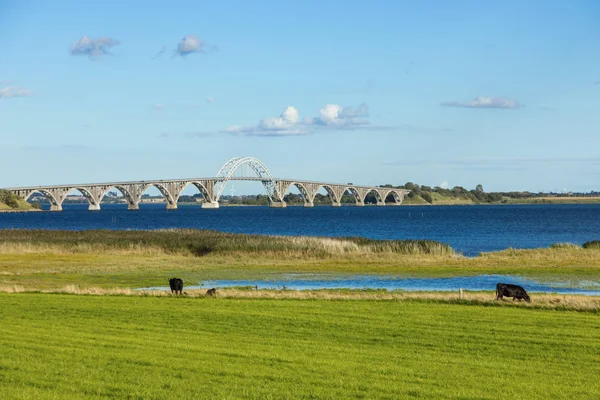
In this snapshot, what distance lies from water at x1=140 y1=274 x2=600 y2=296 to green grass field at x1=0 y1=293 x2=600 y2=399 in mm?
11812

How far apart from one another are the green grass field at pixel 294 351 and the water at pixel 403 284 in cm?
1181

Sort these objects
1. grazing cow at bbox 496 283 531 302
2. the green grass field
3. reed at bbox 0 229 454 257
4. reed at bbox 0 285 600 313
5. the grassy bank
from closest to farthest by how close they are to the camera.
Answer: the green grass field, reed at bbox 0 285 600 313, grazing cow at bbox 496 283 531 302, the grassy bank, reed at bbox 0 229 454 257

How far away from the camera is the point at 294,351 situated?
60.7 feet

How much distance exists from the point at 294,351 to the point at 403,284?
935 inches

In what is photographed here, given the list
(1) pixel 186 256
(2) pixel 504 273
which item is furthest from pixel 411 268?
(1) pixel 186 256

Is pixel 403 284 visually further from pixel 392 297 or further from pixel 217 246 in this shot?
pixel 217 246

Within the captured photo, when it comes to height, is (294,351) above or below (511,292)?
below

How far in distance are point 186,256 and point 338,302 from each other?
107ft

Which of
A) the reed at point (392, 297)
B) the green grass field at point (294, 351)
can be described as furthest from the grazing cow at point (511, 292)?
the green grass field at point (294, 351)

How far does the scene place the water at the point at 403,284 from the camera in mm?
39125

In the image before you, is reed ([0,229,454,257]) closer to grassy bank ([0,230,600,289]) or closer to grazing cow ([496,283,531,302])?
grassy bank ([0,230,600,289])

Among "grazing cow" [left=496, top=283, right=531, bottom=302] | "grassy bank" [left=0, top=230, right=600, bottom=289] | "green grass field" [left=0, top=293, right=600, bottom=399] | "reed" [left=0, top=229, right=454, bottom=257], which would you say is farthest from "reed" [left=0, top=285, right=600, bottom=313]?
"reed" [left=0, top=229, right=454, bottom=257]

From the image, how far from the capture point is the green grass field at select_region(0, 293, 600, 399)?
1455cm

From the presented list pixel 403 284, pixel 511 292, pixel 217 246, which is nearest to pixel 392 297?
pixel 511 292
